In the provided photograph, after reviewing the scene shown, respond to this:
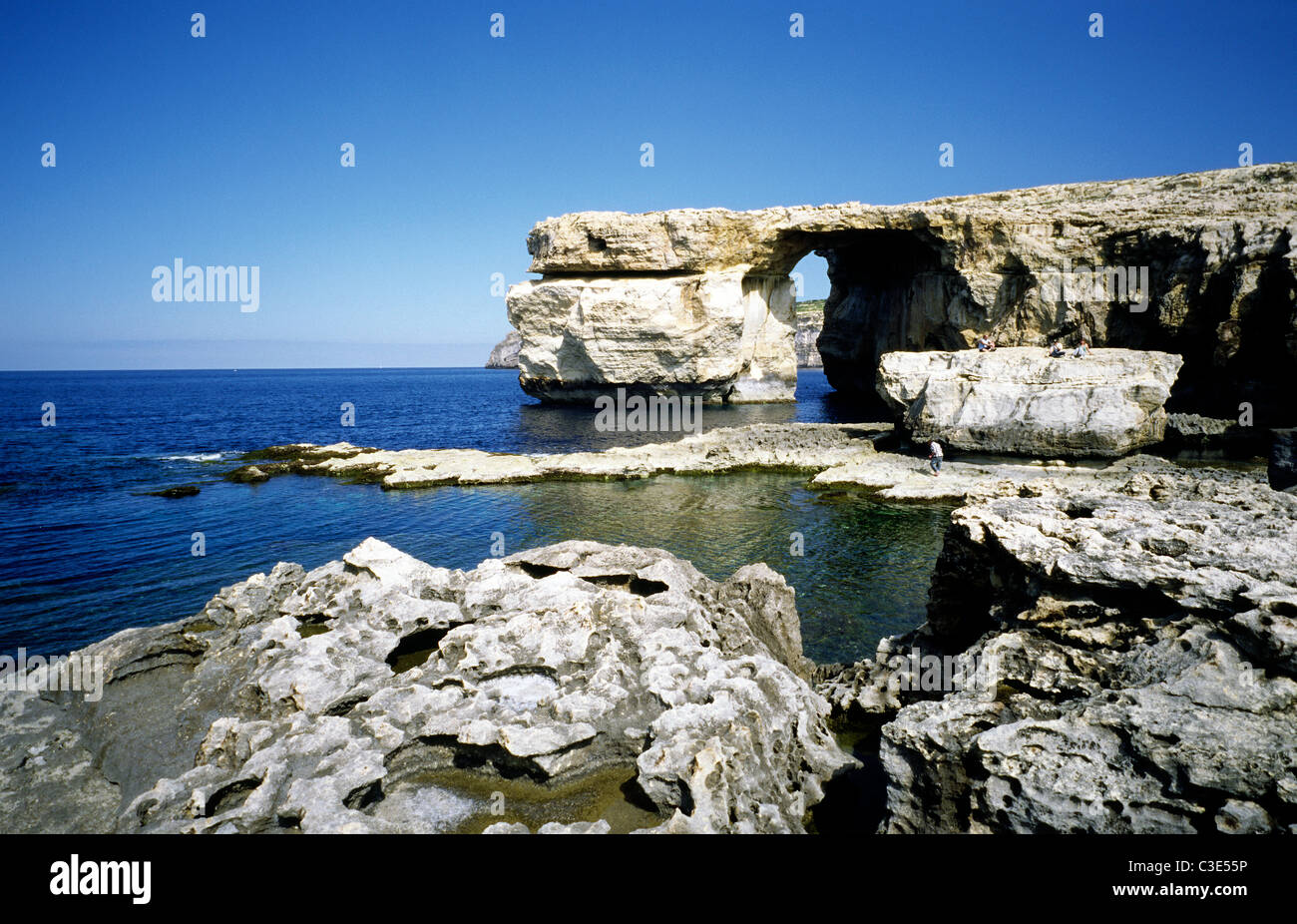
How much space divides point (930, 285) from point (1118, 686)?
1820 inches

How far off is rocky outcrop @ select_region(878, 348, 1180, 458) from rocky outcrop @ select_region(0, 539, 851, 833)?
22568mm

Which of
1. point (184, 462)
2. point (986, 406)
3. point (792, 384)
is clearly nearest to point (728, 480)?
point (986, 406)

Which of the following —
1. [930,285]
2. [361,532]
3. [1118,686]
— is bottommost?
[361,532]

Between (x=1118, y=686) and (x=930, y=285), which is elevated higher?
(x=930, y=285)

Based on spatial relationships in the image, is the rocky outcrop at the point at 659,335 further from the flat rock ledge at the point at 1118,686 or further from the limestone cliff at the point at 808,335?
the limestone cliff at the point at 808,335

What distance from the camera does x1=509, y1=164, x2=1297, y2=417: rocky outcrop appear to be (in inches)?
1258

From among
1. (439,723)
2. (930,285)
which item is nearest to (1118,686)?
(439,723)

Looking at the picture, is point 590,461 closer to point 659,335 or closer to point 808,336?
point 659,335

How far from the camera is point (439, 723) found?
695 cm

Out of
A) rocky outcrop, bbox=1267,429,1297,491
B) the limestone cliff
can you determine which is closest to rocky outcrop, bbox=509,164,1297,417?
rocky outcrop, bbox=1267,429,1297,491

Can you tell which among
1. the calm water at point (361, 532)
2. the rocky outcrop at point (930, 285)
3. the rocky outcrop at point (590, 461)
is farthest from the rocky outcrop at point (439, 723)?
the rocky outcrop at point (930, 285)

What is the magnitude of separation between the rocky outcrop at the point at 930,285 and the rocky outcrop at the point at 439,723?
3515 centimetres

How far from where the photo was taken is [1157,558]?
6195 millimetres
